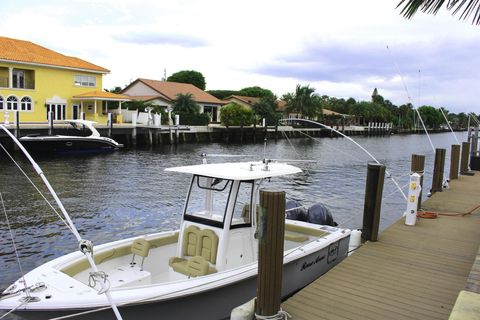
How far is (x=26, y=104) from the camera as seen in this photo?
4400cm

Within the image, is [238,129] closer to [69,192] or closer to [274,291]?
[69,192]

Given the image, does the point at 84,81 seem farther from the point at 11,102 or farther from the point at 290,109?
the point at 290,109

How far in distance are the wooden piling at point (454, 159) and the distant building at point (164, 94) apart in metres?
48.1

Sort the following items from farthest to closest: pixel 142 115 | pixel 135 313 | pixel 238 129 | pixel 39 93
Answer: pixel 238 129 < pixel 142 115 < pixel 39 93 < pixel 135 313

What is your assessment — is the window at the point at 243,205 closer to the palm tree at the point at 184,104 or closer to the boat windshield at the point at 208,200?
the boat windshield at the point at 208,200

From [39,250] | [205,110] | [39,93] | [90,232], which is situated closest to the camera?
[39,250]

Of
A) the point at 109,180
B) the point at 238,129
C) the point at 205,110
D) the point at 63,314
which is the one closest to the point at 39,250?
the point at 63,314

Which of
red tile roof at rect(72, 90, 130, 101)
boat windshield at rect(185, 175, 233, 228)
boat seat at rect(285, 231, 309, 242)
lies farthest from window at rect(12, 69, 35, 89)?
boat windshield at rect(185, 175, 233, 228)

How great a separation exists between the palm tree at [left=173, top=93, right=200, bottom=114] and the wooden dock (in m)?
51.8

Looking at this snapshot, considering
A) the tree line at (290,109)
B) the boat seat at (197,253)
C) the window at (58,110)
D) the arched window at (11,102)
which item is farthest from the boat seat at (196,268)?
the window at (58,110)

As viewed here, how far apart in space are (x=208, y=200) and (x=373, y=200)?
334cm

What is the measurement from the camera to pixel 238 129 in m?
59.0

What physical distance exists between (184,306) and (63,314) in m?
1.60

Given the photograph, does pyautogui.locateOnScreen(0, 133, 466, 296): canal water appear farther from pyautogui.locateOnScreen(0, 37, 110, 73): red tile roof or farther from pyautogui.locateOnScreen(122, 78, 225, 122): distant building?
pyautogui.locateOnScreen(122, 78, 225, 122): distant building
